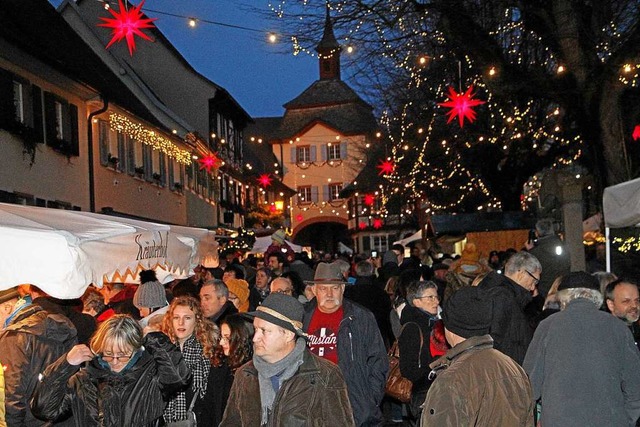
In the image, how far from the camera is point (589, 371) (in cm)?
528

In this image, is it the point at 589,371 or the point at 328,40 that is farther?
the point at 328,40

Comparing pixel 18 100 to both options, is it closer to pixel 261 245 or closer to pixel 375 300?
pixel 375 300

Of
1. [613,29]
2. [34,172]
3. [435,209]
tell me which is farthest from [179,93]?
[613,29]

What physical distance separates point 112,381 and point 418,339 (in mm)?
2575

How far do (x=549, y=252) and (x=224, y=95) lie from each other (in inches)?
1269

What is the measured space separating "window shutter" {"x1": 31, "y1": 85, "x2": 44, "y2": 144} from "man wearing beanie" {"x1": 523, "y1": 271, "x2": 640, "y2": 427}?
14.6 meters

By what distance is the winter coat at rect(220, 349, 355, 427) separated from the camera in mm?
4398

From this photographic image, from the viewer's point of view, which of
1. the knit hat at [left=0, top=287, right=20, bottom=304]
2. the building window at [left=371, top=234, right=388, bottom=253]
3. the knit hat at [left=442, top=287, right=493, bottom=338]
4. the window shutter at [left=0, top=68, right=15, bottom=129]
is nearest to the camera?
the knit hat at [left=442, top=287, right=493, bottom=338]

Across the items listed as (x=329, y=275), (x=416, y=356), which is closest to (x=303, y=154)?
(x=329, y=275)

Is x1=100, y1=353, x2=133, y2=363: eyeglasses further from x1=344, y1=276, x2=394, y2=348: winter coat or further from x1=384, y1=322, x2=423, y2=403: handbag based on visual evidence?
x1=344, y1=276, x2=394, y2=348: winter coat

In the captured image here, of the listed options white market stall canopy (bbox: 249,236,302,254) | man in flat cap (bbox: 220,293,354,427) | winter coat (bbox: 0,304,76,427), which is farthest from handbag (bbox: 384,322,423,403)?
white market stall canopy (bbox: 249,236,302,254)

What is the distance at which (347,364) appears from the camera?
269 inches

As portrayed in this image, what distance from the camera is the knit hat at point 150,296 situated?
27.0 feet

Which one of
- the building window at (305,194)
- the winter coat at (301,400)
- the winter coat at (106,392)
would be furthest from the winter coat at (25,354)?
the building window at (305,194)
